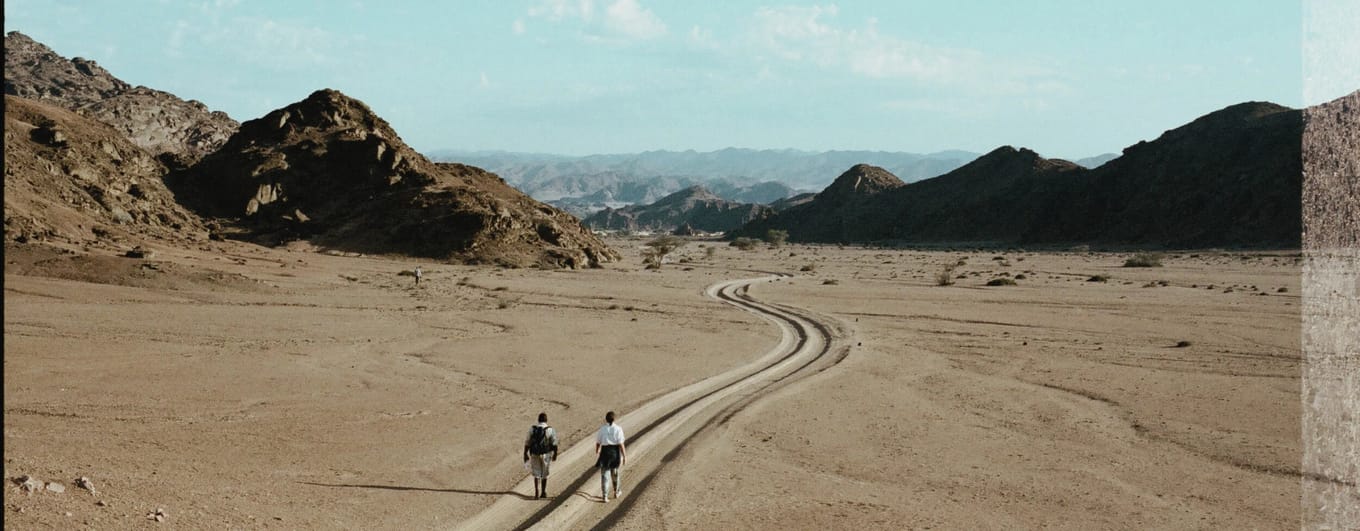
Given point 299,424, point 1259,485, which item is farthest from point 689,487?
point 1259,485

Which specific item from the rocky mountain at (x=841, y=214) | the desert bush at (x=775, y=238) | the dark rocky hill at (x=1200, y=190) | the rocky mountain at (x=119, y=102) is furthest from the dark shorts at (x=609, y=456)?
Answer: the rocky mountain at (x=841, y=214)

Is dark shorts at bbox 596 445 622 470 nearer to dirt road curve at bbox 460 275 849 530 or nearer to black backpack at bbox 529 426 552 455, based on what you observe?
dirt road curve at bbox 460 275 849 530

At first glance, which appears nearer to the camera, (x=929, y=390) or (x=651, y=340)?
(x=929, y=390)

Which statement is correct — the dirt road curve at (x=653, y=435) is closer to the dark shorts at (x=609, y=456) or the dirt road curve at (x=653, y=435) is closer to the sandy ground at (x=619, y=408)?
the sandy ground at (x=619, y=408)

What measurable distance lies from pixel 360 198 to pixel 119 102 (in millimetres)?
31872

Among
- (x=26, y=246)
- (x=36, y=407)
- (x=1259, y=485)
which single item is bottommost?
(x=1259, y=485)

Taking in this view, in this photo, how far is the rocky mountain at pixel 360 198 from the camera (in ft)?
220

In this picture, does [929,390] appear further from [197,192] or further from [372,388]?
[197,192]

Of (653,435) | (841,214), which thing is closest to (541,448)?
(653,435)

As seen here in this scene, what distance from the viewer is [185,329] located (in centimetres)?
2855

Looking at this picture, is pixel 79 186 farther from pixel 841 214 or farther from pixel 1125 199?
pixel 841 214

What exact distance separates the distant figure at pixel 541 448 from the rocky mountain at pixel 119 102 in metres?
76.6

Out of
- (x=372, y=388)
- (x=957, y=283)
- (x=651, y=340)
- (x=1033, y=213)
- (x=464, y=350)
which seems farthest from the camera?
(x=1033, y=213)

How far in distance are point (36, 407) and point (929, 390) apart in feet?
64.2
